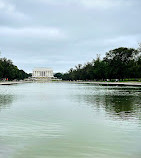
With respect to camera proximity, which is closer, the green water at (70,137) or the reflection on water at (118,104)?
the green water at (70,137)

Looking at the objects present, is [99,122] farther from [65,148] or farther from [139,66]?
[139,66]

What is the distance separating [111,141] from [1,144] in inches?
156

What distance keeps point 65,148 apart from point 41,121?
17.1ft

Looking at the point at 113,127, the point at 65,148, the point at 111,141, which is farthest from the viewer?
the point at 113,127

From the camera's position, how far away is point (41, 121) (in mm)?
13969

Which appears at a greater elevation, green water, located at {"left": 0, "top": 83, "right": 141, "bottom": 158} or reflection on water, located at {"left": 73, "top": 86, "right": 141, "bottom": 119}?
reflection on water, located at {"left": 73, "top": 86, "right": 141, "bottom": 119}

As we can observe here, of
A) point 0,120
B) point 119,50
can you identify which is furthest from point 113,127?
point 119,50

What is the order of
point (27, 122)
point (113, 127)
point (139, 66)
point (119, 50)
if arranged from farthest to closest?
point (119, 50)
point (139, 66)
point (27, 122)
point (113, 127)

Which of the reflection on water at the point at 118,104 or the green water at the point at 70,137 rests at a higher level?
the reflection on water at the point at 118,104

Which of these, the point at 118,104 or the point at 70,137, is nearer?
the point at 70,137

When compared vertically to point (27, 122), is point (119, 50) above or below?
above

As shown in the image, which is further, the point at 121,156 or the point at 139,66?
the point at 139,66

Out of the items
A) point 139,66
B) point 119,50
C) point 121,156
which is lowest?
point 121,156

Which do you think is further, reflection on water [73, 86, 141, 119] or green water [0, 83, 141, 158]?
reflection on water [73, 86, 141, 119]
